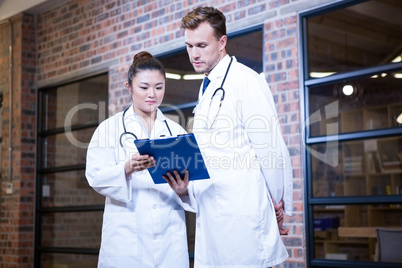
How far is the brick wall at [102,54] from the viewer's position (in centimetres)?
406

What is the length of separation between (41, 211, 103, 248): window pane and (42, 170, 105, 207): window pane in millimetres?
149

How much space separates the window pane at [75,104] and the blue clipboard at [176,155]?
400 cm

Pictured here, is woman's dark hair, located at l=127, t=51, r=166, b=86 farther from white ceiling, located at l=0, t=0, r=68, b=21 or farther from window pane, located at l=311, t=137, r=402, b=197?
window pane, located at l=311, t=137, r=402, b=197

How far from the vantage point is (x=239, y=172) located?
2.35m

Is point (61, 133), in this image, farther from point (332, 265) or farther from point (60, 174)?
point (332, 265)

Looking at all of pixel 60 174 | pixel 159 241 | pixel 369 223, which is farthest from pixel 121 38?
pixel 369 223

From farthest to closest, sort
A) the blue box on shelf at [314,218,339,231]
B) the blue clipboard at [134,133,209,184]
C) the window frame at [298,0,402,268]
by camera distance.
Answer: the blue box on shelf at [314,218,339,231], the window frame at [298,0,402,268], the blue clipboard at [134,133,209,184]

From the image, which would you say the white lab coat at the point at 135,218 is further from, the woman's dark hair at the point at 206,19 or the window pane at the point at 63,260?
the window pane at the point at 63,260

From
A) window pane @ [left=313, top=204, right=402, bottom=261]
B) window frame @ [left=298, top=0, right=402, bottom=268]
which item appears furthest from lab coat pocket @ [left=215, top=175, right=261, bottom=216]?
window pane @ [left=313, top=204, right=402, bottom=261]

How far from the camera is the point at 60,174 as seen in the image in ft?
22.1

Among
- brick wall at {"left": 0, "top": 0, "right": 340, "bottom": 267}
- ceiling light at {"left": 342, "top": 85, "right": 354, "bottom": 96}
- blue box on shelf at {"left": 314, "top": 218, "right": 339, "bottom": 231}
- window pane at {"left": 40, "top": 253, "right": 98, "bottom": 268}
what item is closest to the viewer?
brick wall at {"left": 0, "top": 0, "right": 340, "bottom": 267}

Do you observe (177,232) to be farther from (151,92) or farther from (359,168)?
(359,168)

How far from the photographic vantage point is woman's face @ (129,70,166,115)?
111 inches

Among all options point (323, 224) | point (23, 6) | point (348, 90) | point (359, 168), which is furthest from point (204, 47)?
point (348, 90)
